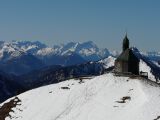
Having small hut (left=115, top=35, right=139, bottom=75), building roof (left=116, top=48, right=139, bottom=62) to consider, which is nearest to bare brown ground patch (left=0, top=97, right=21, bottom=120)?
small hut (left=115, top=35, right=139, bottom=75)

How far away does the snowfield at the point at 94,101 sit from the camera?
266ft

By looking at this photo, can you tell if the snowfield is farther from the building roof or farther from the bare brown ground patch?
the building roof

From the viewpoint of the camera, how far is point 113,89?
93.7 metres

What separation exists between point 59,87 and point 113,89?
46.8 ft

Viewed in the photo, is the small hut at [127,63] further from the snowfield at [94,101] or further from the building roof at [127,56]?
the snowfield at [94,101]

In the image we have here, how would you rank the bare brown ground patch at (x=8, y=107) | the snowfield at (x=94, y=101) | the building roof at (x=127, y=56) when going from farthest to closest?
the building roof at (x=127, y=56)
the bare brown ground patch at (x=8, y=107)
the snowfield at (x=94, y=101)

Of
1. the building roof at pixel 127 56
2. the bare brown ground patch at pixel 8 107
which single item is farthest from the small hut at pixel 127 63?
the bare brown ground patch at pixel 8 107

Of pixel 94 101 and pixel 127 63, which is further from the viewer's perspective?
pixel 127 63

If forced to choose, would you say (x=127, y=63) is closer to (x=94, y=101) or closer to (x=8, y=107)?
(x=94, y=101)

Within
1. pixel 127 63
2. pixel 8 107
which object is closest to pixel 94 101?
pixel 8 107

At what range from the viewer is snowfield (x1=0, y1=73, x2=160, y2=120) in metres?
80.9

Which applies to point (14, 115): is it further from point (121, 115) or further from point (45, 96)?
point (121, 115)

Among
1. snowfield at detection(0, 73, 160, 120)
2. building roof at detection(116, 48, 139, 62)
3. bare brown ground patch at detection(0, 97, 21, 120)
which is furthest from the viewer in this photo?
building roof at detection(116, 48, 139, 62)

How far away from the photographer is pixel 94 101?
3521 inches
